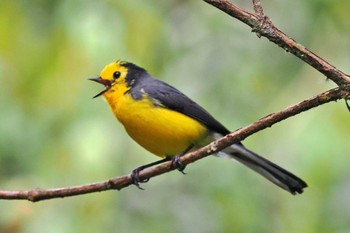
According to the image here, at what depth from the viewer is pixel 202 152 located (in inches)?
95.3

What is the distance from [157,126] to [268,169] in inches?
21.5

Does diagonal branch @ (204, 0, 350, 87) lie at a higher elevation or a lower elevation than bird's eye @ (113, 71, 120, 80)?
lower

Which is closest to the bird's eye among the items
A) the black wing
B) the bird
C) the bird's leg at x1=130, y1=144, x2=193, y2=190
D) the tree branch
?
the bird

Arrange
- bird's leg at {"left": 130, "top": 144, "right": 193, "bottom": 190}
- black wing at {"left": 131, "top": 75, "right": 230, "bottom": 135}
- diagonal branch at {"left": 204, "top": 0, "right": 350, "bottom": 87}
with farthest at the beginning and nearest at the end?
1. black wing at {"left": 131, "top": 75, "right": 230, "bottom": 135}
2. bird's leg at {"left": 130, "top": 144, "right": 193, "bottom": 190}
3. diagonal branch at {"left": 204, "top": 0, "right": 350, "bottom": 87}

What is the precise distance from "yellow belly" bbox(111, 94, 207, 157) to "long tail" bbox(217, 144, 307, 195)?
0.19 m

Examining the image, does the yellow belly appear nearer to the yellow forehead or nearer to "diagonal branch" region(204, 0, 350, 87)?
the yellow forehead

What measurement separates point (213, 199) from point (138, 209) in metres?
0.53

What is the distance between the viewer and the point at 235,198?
3660 millimetres

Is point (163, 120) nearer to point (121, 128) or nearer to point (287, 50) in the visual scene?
point (121, 128)

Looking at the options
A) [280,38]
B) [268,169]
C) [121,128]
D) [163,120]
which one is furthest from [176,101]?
[280,38]

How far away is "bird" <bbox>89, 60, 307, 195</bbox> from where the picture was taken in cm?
355

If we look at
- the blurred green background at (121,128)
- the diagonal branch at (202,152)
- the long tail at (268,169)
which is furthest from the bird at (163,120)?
the diagonal branch at (202,152)

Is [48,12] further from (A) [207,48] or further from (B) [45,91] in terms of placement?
(A) [207,48]

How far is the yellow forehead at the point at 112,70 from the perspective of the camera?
387cm
